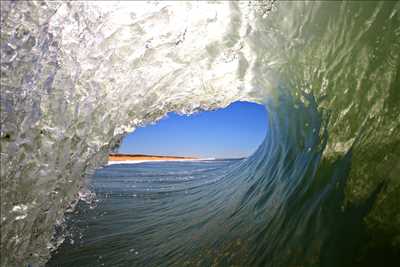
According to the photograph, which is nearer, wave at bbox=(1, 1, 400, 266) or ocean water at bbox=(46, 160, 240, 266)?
wave at bbox=(1, 1, 400, 266)

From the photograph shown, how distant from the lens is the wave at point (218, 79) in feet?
7.59

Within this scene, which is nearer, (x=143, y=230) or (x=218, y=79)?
(x=218, y=79)

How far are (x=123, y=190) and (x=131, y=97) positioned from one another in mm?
5490

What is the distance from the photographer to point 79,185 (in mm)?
3166

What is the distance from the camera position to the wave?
2314 mm

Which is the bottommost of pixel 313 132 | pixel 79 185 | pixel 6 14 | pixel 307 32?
pixel 79 185

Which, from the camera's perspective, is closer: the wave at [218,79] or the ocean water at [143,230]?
the wave at [218,79]

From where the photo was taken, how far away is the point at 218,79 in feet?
12.0

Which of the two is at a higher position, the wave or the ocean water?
the wave

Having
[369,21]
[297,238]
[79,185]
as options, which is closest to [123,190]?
[79,185]

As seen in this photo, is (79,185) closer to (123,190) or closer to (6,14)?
(6,14)

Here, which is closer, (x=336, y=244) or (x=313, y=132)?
(x=336, y=244)

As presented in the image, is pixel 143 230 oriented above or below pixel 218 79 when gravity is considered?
below

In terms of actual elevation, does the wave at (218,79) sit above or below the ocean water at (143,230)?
above
